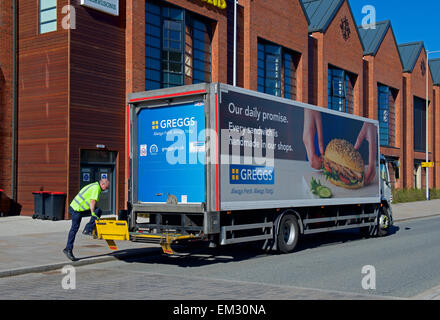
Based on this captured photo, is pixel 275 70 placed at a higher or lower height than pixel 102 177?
higher

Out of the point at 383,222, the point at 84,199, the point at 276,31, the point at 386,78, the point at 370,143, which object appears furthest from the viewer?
the point at 386,78

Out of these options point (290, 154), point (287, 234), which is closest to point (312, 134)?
point (290, 154)

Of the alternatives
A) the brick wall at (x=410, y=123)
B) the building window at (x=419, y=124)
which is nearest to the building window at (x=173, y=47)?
the brick wall at (x=410, y=123)

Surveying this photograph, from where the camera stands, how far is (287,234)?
12.6m

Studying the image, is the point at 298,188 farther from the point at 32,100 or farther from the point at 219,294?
the point at 32,100

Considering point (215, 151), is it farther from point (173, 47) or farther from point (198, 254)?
point (173, 47)

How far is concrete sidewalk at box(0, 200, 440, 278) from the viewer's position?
33.7 feet

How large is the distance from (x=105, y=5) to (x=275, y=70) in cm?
1210

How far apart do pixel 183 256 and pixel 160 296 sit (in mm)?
4419

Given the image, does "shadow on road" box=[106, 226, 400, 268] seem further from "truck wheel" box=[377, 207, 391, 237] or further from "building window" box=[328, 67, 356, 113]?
"building window" box=[328, 67, 356, 113]

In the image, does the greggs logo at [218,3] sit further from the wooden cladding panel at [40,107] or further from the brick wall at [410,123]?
the brick wall at [410,123]


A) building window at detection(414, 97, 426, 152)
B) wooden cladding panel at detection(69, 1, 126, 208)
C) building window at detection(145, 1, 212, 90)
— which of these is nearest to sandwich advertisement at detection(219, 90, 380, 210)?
wooden cladding panel at detection(69, 1, 126, 208)

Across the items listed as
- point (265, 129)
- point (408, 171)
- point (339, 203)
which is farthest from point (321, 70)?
point (265, 129)

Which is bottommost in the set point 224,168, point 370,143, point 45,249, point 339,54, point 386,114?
point 45,249
